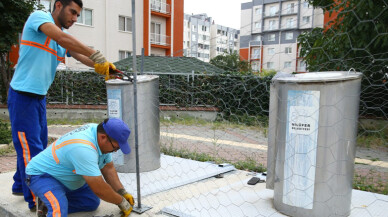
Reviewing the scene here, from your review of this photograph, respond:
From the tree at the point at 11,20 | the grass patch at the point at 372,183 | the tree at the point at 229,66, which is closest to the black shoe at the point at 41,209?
the tree at the point at 229,66

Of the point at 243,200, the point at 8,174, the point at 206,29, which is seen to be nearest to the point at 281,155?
the point at 243,200

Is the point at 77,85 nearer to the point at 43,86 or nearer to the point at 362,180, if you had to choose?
the point at 43,86

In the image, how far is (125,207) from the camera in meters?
2.47

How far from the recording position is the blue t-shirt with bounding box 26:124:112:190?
2.15 metres

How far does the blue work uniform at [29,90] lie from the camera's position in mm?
2482

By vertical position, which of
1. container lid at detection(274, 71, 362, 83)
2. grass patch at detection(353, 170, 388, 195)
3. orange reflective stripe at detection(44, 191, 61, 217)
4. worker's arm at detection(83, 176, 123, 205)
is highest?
container lid at detection(274, 71, 362, 83)

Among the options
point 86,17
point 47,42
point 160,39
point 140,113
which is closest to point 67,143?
point 47,42

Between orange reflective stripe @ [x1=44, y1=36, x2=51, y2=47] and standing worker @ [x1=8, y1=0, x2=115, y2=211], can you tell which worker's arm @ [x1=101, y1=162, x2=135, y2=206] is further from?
orange reflective stripe @ [x1=44, y1=36, x2=51, y2=47]

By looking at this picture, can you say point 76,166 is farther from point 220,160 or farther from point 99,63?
point 220,160

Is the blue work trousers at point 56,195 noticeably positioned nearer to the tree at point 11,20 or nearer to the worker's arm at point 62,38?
the worker's arm at point 62,38

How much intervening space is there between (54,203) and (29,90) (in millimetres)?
987

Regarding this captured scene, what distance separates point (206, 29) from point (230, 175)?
2550 inches

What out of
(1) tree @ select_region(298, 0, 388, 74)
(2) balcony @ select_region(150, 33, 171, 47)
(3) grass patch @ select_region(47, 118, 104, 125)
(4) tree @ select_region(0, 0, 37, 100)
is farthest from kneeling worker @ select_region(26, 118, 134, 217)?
(2) balcony @ select_region(150, 33, 171, 47)

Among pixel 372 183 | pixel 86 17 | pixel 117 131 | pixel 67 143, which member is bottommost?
pixel 372 183
